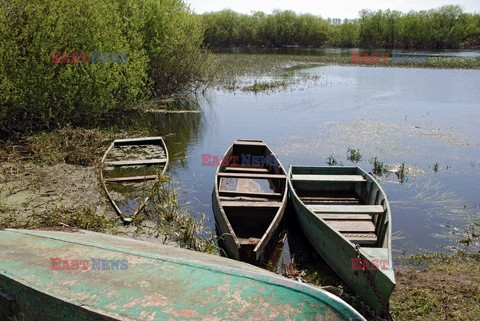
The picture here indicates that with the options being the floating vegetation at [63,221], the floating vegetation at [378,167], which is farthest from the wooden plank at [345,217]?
the floating vegetation at [63,221]

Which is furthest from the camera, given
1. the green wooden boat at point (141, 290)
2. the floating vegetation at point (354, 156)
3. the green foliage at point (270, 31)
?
the green foliage at point (270, 31)

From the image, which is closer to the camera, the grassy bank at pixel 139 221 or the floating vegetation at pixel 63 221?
the grassy bank at pixel 139 221

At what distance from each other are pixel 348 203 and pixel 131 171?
19.5 feet

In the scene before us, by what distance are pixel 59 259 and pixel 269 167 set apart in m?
7.22

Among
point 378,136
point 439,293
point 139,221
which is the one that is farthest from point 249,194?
point 378,136

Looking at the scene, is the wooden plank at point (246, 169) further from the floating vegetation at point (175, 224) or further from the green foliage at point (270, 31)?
the green foliage at point (270, 31)

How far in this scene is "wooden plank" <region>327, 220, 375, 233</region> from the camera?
6.89 metres

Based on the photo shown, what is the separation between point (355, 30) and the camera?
193ft

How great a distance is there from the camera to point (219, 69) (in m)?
29.6

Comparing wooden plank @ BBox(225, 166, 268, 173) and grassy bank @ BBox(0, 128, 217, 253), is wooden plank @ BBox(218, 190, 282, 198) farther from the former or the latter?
wooden plank @ BBox(225, 166, 268, 173)

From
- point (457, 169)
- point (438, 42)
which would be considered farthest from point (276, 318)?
point (438, 42)

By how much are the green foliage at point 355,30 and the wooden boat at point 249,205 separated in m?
49.3

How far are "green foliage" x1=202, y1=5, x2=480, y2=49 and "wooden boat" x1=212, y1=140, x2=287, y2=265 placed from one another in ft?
162

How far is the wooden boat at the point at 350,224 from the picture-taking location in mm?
5062
